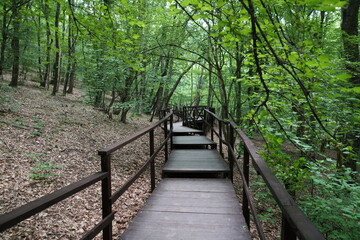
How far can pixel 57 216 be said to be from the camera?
3955mm

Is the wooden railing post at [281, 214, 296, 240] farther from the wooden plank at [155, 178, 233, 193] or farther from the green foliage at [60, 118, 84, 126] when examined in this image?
the green foliage at [60, 118, 84, 126]

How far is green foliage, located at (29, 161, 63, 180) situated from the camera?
4941mm

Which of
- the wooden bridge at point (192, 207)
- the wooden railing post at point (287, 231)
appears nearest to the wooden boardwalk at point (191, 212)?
the wooden bridge at point (192, 207)

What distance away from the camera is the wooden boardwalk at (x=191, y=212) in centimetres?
270

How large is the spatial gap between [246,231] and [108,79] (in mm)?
8970

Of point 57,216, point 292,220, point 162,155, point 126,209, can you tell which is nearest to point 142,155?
point 162,155

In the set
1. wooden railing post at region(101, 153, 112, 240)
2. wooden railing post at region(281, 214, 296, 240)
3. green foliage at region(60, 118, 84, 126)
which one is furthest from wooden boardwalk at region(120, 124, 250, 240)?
green foliage at region(60, 118, 84, 126)

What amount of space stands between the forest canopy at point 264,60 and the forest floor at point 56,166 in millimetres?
1649

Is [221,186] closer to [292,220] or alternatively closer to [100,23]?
[292,220]

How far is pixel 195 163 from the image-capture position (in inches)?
219

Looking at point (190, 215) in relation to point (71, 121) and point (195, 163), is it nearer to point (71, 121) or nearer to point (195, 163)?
point (195, 163)

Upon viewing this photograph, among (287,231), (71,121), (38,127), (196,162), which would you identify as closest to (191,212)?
(287,231)

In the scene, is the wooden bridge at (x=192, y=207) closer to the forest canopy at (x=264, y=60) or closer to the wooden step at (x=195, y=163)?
the wooden step at (x=195, y=163)

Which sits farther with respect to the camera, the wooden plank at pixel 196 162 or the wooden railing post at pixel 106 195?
the wooden plank at pixel 196 162
